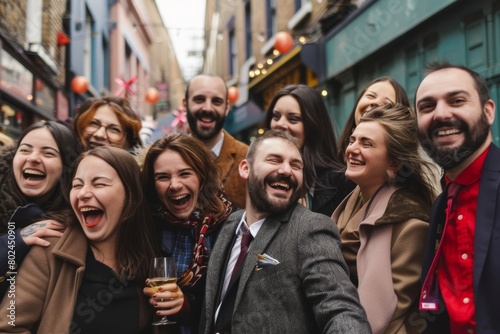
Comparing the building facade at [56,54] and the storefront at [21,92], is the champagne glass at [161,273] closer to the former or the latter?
the building facade at [56,54]

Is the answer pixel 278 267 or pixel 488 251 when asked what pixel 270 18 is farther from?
pixel 488 251

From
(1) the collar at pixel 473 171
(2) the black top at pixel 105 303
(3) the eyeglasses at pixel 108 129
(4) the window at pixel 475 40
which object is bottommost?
(2) the black top at pixel 105 303

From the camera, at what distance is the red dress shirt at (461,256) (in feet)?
6.89

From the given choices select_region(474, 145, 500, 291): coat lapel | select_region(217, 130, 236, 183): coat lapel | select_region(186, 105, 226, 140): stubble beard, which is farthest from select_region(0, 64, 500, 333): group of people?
select_region(186, 105, 226, 140): stubble beard

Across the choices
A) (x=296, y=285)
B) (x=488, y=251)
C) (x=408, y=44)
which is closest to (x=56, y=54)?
(x=408, y=44)

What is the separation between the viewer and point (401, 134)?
106 inches

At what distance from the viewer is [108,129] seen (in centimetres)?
396

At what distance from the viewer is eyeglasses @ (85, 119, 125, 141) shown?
3922 millimetres

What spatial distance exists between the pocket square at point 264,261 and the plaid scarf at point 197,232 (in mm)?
604

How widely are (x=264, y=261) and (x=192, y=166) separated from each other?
1017mm

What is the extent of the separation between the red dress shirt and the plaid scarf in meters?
1.31

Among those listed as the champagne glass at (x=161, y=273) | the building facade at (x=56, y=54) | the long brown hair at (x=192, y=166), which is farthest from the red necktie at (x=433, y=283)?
the building facade at (x=56, y=54)

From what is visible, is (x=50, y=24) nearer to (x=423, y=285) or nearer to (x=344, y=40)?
(x=344, y=40)

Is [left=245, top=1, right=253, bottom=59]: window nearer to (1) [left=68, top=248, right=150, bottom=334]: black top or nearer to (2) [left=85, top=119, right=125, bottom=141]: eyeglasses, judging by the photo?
(2) [left=85, top=119, right=125, bottom=141]: eyeglasses
